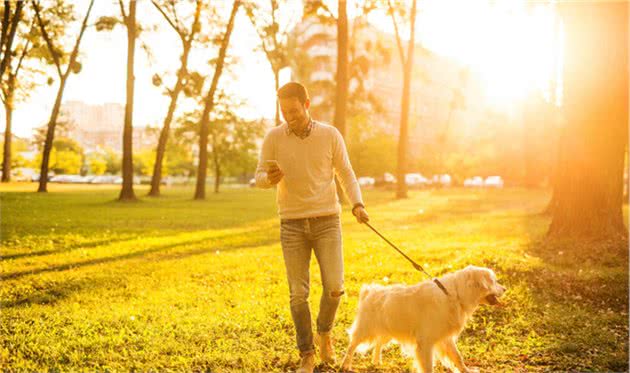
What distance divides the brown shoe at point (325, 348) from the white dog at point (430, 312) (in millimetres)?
494

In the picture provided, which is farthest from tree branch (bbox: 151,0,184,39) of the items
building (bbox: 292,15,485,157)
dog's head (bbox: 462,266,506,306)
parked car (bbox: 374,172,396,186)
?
parked car (bbox: 374,172,396,186)

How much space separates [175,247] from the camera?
15.8 meters

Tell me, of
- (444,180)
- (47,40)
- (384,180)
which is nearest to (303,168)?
(47,40)

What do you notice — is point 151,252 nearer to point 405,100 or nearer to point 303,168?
point 303,168

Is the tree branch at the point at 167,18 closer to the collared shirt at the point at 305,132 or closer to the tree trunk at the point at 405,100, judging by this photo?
the tree trunk at the point at 405,100

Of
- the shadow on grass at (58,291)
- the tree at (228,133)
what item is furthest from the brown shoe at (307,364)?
the tree at (228,133)

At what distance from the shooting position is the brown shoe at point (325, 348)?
6.20 m

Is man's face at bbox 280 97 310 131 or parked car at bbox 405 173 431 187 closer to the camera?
man's face at bbox 280 97 310 131

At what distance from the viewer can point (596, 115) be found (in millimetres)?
11945

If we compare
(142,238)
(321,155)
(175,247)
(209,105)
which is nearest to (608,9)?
(321,155)

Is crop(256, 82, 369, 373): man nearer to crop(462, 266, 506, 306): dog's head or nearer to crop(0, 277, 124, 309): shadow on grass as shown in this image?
crop(462, 266, 506, 306): dog's head

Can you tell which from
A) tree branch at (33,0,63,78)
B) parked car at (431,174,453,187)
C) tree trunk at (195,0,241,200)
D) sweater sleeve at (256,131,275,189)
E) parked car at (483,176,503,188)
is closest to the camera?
sweater sleeve at (256,131,275,189)

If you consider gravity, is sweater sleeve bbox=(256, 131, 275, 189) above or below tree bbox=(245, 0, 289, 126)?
below

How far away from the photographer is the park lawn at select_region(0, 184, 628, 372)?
6.57 m
